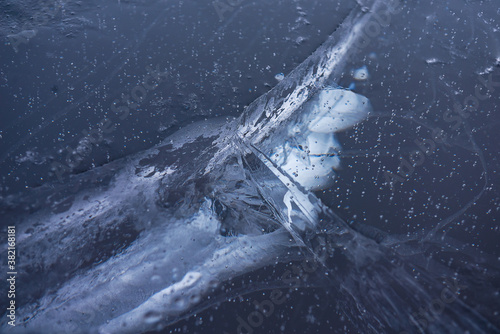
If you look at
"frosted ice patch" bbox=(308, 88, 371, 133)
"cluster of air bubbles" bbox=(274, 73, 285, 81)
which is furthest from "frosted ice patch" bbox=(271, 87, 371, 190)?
"cluster of air bubbles" bbox=(274, 73, 285, 81)

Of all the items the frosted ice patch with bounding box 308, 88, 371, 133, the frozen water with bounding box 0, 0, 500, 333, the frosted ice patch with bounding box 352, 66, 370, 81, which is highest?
the frosted ice patch with bounding box 352, 66, 370, 81

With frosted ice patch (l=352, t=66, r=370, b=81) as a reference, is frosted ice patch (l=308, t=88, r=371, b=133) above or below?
below

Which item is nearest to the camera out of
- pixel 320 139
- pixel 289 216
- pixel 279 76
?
pixel 289 216

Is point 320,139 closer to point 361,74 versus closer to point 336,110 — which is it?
point 336,110

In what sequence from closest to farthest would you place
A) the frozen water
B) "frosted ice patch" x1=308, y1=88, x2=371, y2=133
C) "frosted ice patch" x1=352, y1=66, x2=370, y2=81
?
the frozen water → "frosted ice patch" x1=308, y1=88, x2=371, y2=133 → "frosted ice patch" x1=352, y1=66, x2=370, y2=81

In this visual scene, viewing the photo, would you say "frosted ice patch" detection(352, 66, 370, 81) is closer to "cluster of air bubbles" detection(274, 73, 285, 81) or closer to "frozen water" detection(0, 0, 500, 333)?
"frozen water" detection(0, 0, 500, 333)

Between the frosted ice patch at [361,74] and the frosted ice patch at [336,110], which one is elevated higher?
the frosted ice patch at [361,74]

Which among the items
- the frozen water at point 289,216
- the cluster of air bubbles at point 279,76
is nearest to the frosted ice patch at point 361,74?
the frozen water at point 289,216

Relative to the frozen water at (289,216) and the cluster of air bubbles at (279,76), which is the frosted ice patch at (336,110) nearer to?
the frozen water at (289,216)

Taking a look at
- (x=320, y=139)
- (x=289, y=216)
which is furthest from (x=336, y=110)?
(x=289, y=216)
